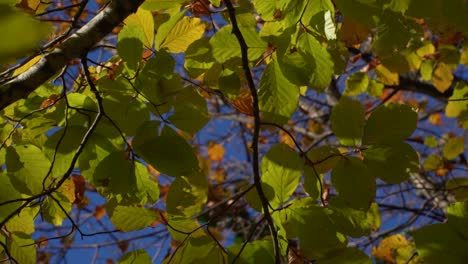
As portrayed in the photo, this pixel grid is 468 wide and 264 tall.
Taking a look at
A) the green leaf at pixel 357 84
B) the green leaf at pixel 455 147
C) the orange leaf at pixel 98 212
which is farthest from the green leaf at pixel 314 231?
the orange leaf at pixel 98 212

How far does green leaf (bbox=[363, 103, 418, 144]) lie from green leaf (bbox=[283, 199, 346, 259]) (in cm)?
16

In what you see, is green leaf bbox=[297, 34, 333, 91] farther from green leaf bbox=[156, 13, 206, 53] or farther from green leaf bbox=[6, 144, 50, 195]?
green leaf bbox=[6, 144, 50, 195]

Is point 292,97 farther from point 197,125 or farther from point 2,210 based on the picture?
point 2,210

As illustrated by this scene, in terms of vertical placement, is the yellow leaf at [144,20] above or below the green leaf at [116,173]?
above

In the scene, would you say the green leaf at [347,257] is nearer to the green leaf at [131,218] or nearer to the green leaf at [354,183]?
the green leaf at [354,183]

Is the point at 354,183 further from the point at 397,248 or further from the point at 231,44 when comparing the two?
the point at 397,248

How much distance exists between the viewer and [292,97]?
819mm

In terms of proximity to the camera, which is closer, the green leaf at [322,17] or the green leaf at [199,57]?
the green leaf at [322,17]

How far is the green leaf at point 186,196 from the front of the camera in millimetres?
887

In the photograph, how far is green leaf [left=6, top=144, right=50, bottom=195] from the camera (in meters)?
0.85

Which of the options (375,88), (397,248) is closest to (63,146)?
(375,88)

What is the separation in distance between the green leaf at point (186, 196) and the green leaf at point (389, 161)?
32 centimetres

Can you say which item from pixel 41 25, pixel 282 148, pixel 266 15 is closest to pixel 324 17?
pixel 266 15

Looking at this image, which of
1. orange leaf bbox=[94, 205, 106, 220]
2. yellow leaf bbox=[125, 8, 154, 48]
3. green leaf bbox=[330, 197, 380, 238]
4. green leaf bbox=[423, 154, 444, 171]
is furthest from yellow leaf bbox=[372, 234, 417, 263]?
→ orange leaf bbox=[94, 205, 106, 220]
